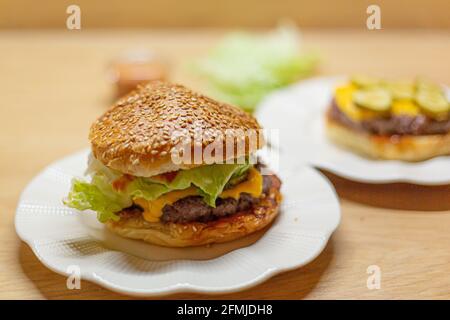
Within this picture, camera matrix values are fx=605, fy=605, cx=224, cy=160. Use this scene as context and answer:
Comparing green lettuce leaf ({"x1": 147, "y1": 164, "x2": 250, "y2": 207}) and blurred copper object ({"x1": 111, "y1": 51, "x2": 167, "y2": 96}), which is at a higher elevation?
blurred copper object ({"x1": 111, "y1": 51, "x2": 167, "y2": 96})

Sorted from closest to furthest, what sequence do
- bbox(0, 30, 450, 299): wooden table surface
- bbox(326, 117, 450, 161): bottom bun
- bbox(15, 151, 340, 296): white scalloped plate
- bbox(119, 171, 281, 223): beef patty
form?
1. bbox(15, 151, 340, 296): white scalloped plate
2. bbox(0, 30, 450, 299): wooden table surface
3. bbox(119, 171, 281, 223): beef patty
4. bbox(326, 117, 450, 161): bottom bun

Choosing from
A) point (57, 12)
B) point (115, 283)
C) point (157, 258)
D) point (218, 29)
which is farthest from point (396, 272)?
point (57, 12)

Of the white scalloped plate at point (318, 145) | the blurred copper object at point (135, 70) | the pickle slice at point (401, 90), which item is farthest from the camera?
the blurred copper object at point (135, 70)

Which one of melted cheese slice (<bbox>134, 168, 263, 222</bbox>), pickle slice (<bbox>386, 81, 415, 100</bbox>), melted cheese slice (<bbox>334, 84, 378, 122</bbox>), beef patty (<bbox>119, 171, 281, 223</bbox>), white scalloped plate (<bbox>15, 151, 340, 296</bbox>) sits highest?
pickle slice (<bbox>386, 81, 415, 100</bbox>)

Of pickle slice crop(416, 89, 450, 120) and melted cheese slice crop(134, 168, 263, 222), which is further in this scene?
pickle slice crop(416, 89, 450, 120)

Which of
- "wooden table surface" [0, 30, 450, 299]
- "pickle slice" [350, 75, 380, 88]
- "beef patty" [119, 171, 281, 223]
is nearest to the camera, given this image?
"wooden table surface" [0, 30, 450, 299]

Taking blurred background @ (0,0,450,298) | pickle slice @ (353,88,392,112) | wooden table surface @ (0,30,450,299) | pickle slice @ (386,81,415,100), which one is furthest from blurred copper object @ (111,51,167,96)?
pickle slice @ (386,81,415,100)

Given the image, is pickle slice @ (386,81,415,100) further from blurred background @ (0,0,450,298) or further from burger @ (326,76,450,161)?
blurred background @ (0,0,450,298)

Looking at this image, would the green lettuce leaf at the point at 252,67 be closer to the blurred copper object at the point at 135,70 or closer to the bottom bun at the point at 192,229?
the blurred copper object at the point at 135,70

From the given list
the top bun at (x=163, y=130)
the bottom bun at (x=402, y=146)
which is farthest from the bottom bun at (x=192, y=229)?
the bottom bun at (x=402, y=146)
